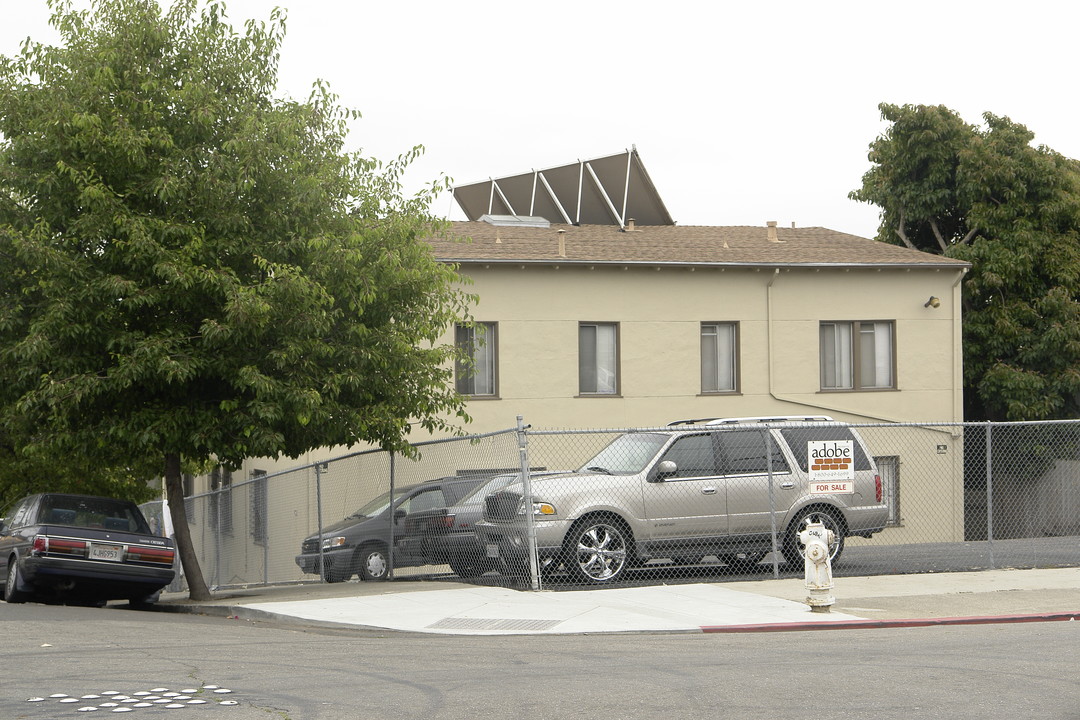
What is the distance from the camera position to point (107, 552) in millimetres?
15531

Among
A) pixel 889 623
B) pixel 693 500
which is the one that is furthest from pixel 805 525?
pixel 889 623

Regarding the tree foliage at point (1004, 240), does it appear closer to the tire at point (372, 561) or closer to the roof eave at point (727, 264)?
the roof eave at point (727, 264)

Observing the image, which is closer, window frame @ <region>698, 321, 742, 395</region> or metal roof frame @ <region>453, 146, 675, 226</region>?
window frame @ <region>698, 321, 742, 395</region>

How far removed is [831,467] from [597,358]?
12192 millimetres

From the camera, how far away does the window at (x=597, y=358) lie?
25.7 metres

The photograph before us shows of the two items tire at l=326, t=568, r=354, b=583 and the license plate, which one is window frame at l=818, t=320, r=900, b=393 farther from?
the license plate

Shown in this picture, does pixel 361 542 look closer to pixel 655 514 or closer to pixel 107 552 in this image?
pixel 107 552

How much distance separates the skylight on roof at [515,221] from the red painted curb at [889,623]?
19.0 meters

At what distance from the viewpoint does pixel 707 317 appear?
26078 millimetres

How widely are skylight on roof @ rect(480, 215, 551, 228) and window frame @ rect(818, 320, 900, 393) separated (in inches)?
284

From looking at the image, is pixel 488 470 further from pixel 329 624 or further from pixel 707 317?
pixel 707 317

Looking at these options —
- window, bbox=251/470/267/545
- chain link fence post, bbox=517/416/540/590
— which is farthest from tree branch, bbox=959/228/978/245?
chain link fence post, bbox=517/416/540/590

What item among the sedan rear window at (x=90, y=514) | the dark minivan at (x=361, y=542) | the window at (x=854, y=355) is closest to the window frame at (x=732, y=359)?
the window at (x=854, y=355)

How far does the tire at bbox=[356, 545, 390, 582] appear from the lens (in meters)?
18.2
